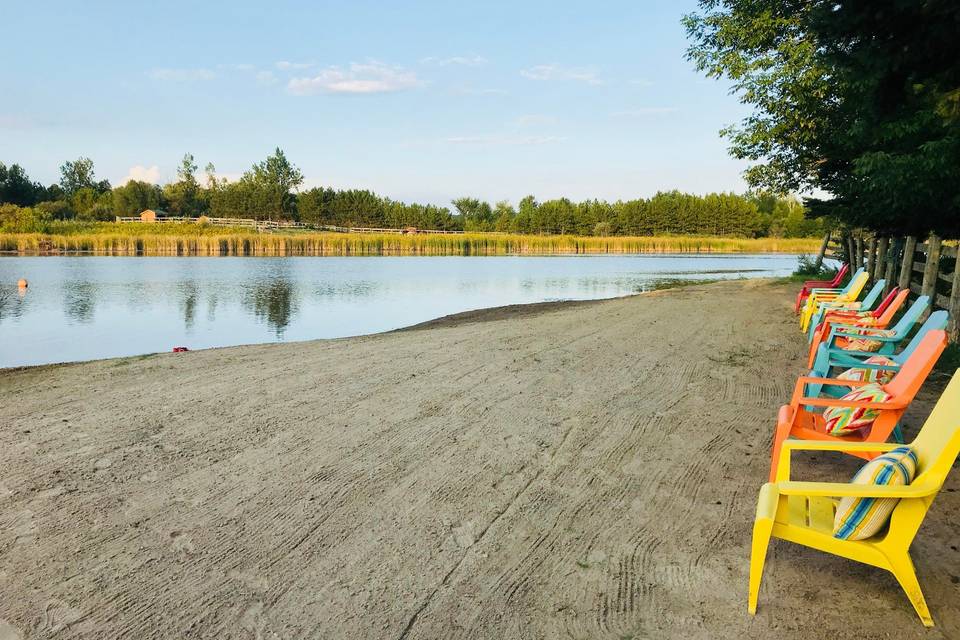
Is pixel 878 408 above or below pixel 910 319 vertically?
below

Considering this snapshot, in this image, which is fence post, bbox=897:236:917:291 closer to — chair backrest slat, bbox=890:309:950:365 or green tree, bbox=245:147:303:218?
chair backrest slat, bbox=890:309:950:365

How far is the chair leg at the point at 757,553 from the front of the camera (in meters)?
2.72

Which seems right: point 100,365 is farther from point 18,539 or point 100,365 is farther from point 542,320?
point 542,320

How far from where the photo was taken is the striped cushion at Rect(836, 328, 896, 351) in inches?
263

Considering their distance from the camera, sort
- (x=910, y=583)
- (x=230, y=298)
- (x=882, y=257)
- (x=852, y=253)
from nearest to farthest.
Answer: (x=910, y=583)
(x=882, y=257)
(x=852, y=253)
(x=230, y=298)

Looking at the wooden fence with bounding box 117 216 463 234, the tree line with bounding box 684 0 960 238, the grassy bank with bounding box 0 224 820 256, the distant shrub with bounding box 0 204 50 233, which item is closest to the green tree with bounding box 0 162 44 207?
the wooden fence with bounding box 117 216 463 234

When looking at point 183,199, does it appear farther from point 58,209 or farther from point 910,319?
point 910,319

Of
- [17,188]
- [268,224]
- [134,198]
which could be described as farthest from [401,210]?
[17,188]

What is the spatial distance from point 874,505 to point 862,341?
187 inches

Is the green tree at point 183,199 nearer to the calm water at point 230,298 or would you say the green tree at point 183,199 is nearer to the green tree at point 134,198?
the green tree at point 134,198

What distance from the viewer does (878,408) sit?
3.80 metres

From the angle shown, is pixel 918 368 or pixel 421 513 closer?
pixel 421 513

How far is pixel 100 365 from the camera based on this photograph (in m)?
8.75

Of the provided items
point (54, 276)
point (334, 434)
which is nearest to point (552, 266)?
point (54, 276)
